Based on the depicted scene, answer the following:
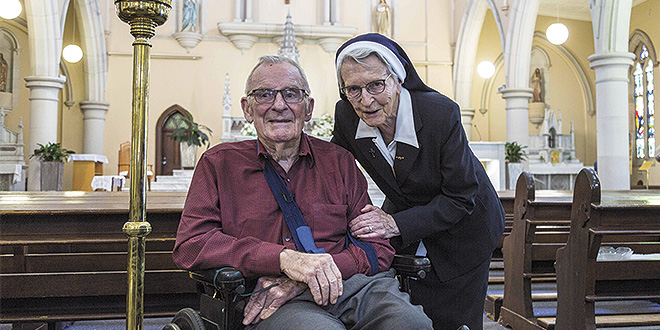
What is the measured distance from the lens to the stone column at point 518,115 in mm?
11312

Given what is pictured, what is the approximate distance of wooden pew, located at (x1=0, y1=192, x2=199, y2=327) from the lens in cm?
247

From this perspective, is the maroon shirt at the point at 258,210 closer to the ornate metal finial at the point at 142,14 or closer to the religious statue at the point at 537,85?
the ornate metal finial at the point at 142,14

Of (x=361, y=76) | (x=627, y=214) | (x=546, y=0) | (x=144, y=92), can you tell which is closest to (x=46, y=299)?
(x=144, y=92)

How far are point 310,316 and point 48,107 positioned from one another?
989 cm

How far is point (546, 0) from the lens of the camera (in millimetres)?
14766

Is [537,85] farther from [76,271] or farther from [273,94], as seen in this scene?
[273,94]

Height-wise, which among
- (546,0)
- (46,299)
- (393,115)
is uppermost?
(546,0)

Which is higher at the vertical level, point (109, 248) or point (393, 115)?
point (393, 115)

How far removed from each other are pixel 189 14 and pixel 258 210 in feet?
43.7

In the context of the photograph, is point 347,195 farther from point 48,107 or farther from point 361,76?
point 48,107

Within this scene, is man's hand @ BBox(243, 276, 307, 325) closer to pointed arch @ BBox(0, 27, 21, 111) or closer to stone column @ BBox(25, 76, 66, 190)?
stone column @ BBox(25, 76, 66, 190)

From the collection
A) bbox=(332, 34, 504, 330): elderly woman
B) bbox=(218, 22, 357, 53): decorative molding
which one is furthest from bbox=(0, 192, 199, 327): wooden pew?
bbox=(218, 22, 357, 53): decorative molding

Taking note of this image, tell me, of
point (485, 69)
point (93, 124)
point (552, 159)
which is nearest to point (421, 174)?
point (485, 69)

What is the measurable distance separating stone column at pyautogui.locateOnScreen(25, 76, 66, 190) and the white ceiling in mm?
11679
